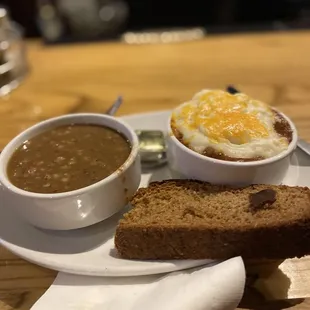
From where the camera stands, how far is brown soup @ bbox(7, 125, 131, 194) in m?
1.21

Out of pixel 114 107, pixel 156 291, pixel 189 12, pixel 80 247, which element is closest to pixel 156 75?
pixel 114 107

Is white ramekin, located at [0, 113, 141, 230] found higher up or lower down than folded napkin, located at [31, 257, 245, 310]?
higher up

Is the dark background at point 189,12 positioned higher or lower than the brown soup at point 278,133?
lower

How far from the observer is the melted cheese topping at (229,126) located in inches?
48.9

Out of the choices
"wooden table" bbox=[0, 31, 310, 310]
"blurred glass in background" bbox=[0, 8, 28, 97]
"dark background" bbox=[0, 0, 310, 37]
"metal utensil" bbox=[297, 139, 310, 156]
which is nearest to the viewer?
"metal utensil" bbox=[297, 139, 310, 156]

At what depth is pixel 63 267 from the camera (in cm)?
112

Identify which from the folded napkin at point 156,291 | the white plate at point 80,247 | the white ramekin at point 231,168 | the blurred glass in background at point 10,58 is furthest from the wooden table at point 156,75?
the folded napkin at point 156,291

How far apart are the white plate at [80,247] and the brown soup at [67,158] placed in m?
0.10

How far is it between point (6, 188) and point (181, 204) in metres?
0.42

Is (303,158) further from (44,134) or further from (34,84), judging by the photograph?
(34,84)

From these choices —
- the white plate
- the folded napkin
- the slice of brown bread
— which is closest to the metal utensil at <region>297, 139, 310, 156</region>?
the white plate

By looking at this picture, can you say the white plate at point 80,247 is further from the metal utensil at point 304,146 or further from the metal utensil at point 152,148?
the metal utensil at point 152,148

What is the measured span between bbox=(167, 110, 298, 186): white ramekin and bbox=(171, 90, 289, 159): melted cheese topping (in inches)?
0.9

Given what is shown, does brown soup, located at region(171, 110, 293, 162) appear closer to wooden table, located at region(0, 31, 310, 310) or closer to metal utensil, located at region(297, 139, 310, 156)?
metal utensil, located at region(297, 139, 310, 156)
